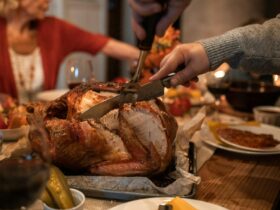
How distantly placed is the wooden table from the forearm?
1265 millimetres

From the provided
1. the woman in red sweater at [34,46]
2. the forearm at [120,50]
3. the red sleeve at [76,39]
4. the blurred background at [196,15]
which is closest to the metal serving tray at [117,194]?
the woman in red sweater at [34,46]

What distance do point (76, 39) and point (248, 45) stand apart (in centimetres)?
160

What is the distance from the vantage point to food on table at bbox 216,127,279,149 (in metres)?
1.22

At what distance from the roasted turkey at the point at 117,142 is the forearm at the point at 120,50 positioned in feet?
4.74

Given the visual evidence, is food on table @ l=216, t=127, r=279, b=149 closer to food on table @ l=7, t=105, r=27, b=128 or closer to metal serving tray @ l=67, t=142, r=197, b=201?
metal serving tray @ l=67, t=142, r=197, b=201

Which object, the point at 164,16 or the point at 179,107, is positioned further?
the point at 179,107

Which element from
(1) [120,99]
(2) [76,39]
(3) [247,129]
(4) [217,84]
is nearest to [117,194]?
(1) [120,99]

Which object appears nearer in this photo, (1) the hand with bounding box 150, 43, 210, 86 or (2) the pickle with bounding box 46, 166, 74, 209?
(2) the pickle with bounding box 46, 166, 74, 209

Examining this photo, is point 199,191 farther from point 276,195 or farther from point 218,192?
point 276,195

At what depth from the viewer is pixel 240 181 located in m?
1.02

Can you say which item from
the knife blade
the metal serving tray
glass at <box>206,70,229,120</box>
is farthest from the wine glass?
the metal serving tray

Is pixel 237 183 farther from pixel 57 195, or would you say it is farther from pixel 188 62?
pixel 57 195

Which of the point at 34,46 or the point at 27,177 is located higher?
the point at 27,177

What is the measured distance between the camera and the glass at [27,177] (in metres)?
0.60
